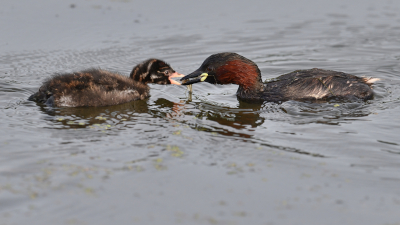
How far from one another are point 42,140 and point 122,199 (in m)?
1.90

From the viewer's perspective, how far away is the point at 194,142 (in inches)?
225

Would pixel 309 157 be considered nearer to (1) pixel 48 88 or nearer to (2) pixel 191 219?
(2) pixel 191 219

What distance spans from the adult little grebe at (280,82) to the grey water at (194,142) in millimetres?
253

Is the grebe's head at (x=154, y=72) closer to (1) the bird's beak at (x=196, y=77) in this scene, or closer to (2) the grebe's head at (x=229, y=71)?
(1) the bird's beak at (x=196, y=77)

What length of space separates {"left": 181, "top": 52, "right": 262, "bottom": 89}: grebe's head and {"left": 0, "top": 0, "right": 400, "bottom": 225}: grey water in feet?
1.16

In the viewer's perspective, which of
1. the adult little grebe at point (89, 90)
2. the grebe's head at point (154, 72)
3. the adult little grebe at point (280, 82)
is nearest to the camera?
the adult little grebe at point (89, 90)

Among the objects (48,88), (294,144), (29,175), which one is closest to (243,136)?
(294,144)

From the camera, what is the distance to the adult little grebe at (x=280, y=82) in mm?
7602

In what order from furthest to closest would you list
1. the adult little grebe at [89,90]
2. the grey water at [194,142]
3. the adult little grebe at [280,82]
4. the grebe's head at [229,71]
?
1. the grebe's head at [229,71]
2. the adult little grebe at [280,82]
3. the adult little grebe at [89,90]
4. the grey water at [194,142]

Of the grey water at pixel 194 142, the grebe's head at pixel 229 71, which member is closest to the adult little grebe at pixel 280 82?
the grebe's head at pixel 229 71

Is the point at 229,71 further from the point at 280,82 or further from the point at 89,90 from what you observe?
the point at 89,90

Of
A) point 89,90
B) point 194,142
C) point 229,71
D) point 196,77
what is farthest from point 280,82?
point 89,90

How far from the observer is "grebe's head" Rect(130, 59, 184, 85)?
26.3 feet

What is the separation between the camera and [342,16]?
13375 mm
